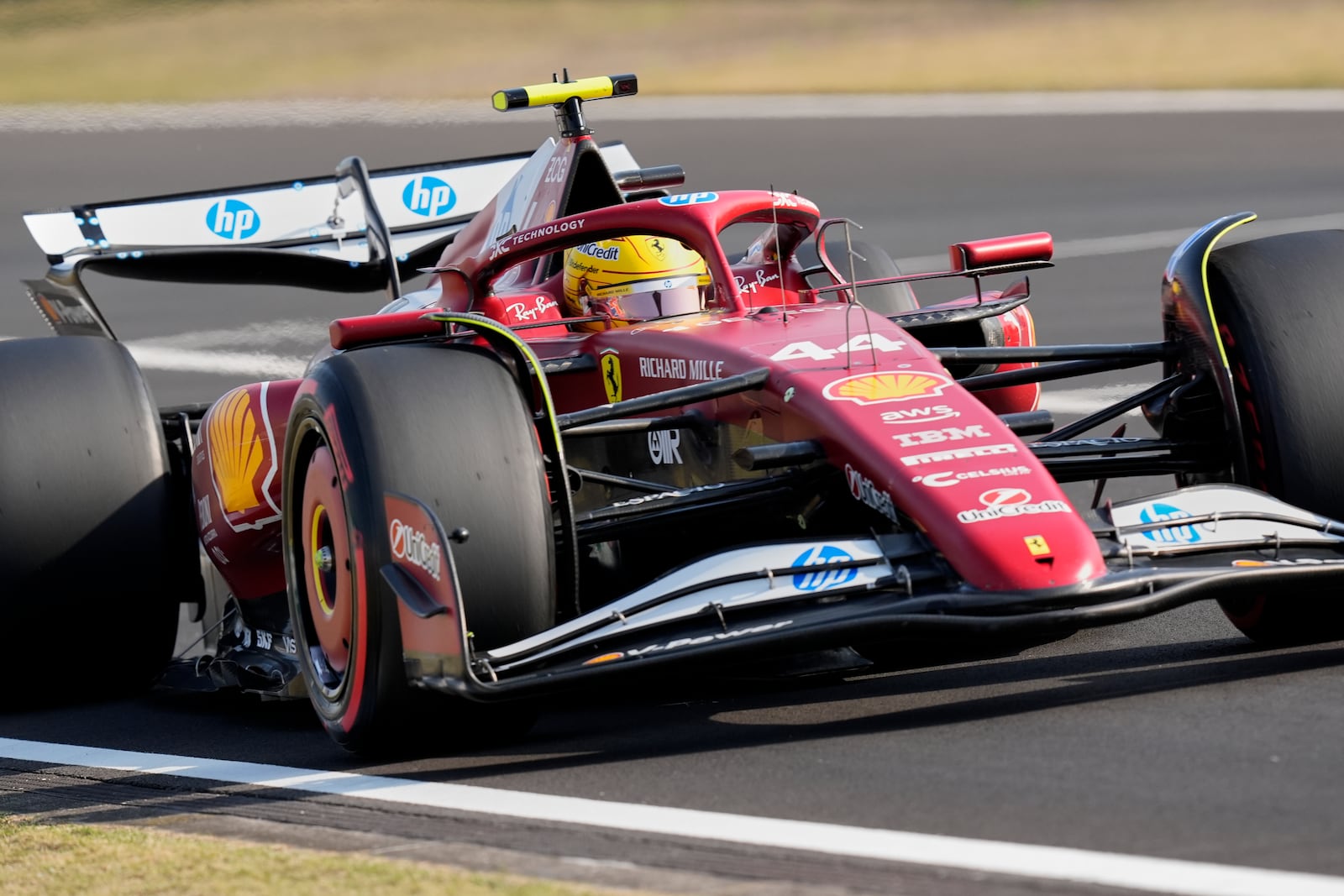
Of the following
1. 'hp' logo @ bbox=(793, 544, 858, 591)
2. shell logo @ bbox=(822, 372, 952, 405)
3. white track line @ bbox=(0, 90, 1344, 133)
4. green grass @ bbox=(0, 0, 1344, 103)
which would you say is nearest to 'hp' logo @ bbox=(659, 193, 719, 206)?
shell logo @ bbox=(822, 372, 952, 405)

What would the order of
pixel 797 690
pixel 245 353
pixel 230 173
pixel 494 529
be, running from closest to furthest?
pixel 494 529 < pixel 797 690 < pixel 245 353 < pixel 230 173

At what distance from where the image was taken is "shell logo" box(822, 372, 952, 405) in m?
5.27

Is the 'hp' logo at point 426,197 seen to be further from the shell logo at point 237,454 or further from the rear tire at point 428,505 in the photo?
the rear tire at point 428,505

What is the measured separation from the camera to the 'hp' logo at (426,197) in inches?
368

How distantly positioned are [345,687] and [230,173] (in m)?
14.1

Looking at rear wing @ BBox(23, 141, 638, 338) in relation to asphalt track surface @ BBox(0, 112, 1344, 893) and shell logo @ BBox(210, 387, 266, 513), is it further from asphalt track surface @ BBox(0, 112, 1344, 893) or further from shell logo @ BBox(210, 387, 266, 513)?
asphalt track surface @ BBox(0, 112, 1344, 893)

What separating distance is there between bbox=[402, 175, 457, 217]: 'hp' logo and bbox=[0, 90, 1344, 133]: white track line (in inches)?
461

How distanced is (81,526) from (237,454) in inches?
21.7

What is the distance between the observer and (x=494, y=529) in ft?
16.0

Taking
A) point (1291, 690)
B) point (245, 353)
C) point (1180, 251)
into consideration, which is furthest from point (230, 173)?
point (1291, 690)

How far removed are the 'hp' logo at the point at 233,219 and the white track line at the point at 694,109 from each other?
1209 centimetres

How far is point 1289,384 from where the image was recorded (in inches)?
215

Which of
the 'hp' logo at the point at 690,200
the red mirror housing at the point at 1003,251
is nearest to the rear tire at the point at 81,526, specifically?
the 'hp' logo at the point at 690,200

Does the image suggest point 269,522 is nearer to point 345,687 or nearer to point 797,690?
point 345,687
